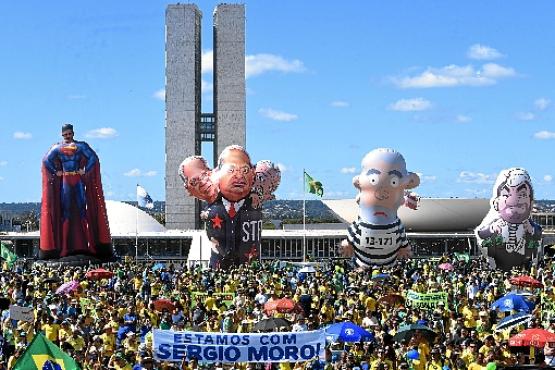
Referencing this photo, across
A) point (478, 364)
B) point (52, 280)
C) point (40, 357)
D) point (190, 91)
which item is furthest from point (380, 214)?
point (190, 91)

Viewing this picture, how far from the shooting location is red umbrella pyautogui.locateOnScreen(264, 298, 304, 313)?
63.9ft

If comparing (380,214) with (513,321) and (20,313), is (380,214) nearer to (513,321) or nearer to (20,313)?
(513,321)

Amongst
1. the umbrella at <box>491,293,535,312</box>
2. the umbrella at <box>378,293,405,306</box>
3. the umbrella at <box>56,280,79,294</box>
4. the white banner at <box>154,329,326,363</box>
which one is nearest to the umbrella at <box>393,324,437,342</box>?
the white banner at <box>154,329,326,363</box>

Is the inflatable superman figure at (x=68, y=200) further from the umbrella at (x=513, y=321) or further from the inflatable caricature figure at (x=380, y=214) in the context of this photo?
the umbrella at (x=513, y=321)

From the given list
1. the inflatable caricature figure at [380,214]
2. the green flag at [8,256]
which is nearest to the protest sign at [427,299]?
the inflatable caricature figure at [380,214]

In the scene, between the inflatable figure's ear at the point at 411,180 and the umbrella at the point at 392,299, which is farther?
the inflatable figure's ear at the point at 411,180

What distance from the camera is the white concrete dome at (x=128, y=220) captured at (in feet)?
200

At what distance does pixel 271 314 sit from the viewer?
19.7 m

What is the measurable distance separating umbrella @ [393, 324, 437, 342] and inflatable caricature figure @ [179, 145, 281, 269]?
728 inches

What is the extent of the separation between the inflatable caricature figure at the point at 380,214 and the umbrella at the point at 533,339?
63.7ft

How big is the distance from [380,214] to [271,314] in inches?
598

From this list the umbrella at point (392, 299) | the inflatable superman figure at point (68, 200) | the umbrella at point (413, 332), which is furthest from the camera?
the inflatable superman figure at point (68, 200)

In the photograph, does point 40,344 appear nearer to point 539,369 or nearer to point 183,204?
point 539,369

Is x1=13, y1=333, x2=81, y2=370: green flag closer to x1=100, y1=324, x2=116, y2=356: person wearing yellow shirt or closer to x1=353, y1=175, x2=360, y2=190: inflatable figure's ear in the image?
x1=100, y1=324, x2=116, y2=356: person wearing yellow shirt
